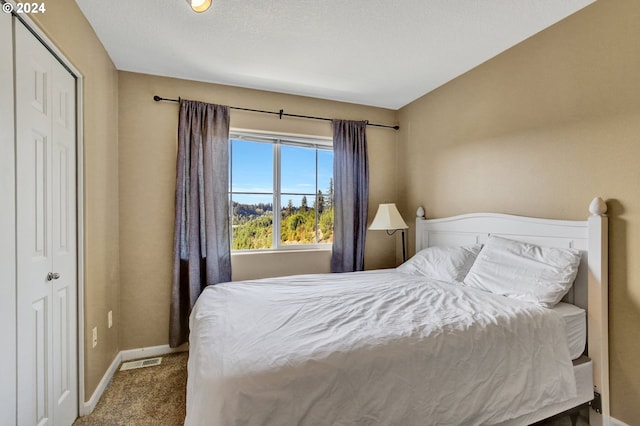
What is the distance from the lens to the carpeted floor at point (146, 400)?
73.4 inches

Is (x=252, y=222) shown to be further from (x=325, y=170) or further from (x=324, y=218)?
(x=325, y=170)

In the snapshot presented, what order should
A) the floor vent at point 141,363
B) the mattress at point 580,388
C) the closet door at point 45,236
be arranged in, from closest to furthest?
the closet door at point 45,236 → the mattress at point 580,388 → the floor vent at point 141,363

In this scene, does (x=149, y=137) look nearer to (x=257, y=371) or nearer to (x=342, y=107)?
(x=342, y=107)

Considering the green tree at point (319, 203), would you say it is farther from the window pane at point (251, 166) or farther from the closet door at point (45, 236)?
the closet door at point (45, 236)

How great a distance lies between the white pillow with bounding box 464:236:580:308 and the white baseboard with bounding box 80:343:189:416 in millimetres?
2738

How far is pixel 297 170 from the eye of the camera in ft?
11.1

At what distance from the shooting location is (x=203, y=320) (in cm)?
165

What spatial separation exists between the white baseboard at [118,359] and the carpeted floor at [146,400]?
0.04 m

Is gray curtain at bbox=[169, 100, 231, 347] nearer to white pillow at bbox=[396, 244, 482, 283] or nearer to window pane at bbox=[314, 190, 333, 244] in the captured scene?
window pane at bbox=[314, 190, 333, 244]

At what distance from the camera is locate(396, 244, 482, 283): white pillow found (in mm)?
2408

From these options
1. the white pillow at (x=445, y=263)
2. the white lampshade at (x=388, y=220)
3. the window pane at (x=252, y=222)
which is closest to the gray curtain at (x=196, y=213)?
the window pane at (x=252, y=222)

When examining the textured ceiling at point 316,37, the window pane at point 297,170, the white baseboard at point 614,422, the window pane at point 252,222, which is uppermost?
the textured ceiling at point 316,37

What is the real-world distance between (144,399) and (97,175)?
5.39 ft

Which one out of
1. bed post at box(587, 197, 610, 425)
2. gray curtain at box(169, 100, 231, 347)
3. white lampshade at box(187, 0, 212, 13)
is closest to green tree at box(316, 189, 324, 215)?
gray curtain at box(169, 100, 231, 347)
